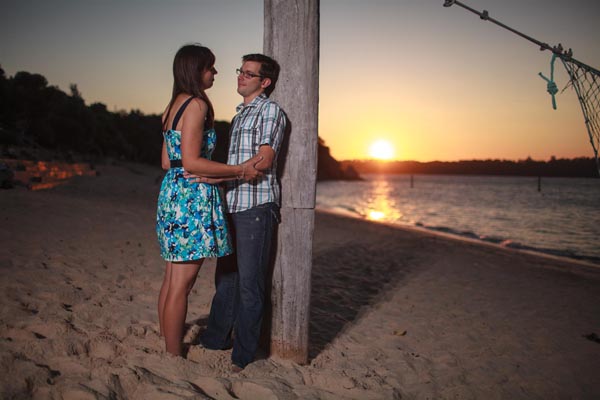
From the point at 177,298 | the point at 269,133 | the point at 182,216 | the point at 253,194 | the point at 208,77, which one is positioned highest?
the point at 208,77

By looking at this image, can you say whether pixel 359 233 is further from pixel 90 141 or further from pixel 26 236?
pixel 90 141

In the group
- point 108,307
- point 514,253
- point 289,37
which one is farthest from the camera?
point 514,253

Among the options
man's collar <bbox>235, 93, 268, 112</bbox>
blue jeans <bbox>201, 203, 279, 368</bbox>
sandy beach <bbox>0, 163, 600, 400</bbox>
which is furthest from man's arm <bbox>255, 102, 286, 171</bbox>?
sandy beach <bbox>0, 163, 600, 400</bbox>

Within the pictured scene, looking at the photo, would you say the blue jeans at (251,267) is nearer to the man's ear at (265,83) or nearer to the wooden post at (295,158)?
the wooden post at (295,158)

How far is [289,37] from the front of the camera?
2535 mm

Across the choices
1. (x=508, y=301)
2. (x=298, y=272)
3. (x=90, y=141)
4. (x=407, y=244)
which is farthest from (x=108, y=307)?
(x=90, y=141)

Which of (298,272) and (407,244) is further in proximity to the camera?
(407,244)

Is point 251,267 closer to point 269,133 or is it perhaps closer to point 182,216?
point 182,216

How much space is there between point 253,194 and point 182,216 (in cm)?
48

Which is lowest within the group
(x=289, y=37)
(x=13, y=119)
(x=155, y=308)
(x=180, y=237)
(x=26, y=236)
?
(x=155, y=308)

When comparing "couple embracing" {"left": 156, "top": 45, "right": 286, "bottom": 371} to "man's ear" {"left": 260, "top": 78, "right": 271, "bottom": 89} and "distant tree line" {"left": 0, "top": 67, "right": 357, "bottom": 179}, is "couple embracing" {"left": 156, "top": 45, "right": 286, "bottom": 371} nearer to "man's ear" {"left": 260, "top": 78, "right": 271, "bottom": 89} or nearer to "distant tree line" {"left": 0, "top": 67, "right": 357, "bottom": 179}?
"man's ear" {"left": 260, "top": 78, "right": 271, "bottom": 89}

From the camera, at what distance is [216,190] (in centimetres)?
241

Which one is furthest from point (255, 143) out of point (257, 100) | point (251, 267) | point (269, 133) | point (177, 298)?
point (177, 298)

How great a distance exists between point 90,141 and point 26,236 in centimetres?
2104
